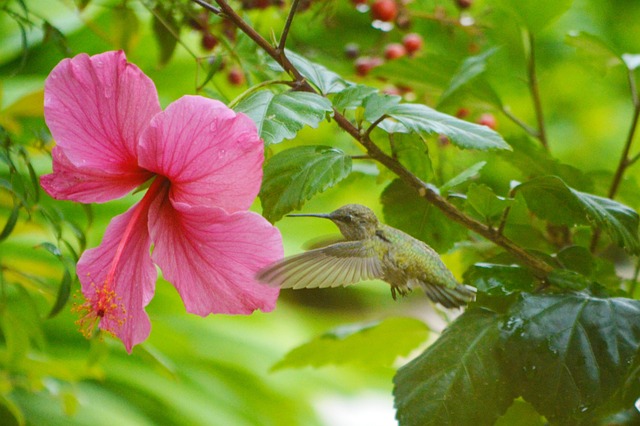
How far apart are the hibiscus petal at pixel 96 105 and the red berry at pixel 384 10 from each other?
463 mm

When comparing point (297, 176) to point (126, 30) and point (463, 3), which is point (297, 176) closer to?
point (126, 30)

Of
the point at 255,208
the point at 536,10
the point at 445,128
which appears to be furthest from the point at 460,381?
the point at 255,208

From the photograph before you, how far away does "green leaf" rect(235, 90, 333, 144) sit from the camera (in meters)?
0.47

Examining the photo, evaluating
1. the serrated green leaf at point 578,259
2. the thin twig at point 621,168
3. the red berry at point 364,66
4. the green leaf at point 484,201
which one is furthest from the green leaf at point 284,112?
the red berry at point 364,66

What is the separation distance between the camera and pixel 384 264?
530 mm

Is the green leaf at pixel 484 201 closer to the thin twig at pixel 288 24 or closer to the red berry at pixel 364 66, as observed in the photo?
the thin twig at pixel 288 24

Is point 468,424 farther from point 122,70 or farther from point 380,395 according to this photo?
point 380,395

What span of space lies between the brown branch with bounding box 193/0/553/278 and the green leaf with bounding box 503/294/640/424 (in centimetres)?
4

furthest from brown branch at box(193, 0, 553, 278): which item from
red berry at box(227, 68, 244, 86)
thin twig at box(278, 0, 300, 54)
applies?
red berry at box(227, 68, 244, 86)

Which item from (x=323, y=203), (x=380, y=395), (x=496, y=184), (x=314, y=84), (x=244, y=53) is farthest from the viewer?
(x=380, y=395)

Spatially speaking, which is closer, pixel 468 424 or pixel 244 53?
pixel 468 424

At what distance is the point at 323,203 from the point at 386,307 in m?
0.72

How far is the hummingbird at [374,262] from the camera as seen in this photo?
50 cm

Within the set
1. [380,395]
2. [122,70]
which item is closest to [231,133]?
[122,70]
